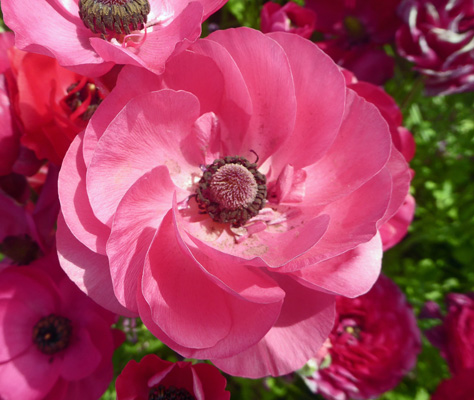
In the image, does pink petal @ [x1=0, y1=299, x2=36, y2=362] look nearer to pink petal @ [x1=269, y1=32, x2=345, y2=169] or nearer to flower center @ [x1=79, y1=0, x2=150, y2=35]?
flower center @ [x1=79, y1=0, x2=150, y2=35]

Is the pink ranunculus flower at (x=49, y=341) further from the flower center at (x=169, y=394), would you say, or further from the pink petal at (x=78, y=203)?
the pink petal at (x=78, y=203)

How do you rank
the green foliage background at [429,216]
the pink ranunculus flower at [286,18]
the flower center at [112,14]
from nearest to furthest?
the flower center at [112,14], the pink ranunculus flower at [286,18], the green foliage background at [429,216]

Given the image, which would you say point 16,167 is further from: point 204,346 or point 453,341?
point 453,341

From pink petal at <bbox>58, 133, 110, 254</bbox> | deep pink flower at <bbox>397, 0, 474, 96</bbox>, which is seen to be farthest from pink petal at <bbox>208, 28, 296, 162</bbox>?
deep pink flower at <bbox>397, 0, 474, 96</bbox>

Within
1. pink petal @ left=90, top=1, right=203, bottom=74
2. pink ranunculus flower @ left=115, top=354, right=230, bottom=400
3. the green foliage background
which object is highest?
pink petal @ left=90, top=1, right=203, bottom=74

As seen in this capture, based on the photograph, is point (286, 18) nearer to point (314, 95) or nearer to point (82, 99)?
point (314, 95)

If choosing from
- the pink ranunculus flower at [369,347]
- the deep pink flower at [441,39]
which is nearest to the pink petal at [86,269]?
the pink ranunculus flower at [369,347]

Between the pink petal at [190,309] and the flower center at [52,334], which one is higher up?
the pink petal at [190,309]
